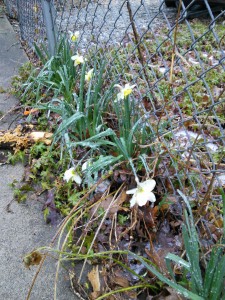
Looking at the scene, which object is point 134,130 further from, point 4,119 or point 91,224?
point 4,119

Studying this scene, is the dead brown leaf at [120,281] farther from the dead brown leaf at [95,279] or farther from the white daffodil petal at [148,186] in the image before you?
the white daffodil petal at [148,186]

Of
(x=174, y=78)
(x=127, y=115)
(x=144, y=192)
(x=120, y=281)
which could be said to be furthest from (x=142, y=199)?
(x=174, y=78)

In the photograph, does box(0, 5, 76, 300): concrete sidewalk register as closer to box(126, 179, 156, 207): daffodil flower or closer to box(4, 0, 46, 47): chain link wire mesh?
box(126, 179, 156, 207): daffodil flower

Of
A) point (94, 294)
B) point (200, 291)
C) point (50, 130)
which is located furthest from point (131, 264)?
point (50, 130)

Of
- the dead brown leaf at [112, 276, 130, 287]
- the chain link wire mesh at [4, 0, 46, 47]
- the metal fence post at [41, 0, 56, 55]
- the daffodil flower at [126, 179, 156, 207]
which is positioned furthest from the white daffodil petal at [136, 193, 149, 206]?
the chain link wire mesh at [4, 0, 46, 47]

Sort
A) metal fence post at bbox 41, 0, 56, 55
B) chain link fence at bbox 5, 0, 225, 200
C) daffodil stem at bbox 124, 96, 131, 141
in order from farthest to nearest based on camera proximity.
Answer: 1. metal fence post at bbox 41, 0, 56, 55
2. daffodil stem at bbox 124, 96, 131, 141
3. chain link fence at bbox 5, 0, 225, 200

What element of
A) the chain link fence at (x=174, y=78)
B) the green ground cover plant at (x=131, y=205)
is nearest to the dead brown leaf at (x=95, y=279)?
the green ground cover plant at (x=131, y=205)

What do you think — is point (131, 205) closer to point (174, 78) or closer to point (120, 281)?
point (120, 281)
